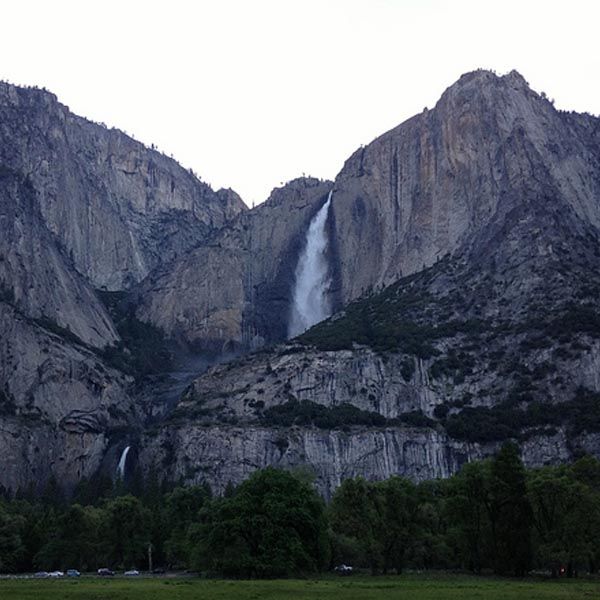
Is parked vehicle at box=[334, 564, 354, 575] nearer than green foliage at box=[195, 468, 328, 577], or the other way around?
green foliage at box=[195, 468, 328, 577]

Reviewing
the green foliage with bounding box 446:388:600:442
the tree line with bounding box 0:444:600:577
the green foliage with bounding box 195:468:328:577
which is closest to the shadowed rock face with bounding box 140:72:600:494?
the green foliage with bounding box 446:388:600:442

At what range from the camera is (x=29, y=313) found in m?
158

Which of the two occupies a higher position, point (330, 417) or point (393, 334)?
point (393, 334)

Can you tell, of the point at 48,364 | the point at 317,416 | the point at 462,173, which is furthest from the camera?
the point at 462,173

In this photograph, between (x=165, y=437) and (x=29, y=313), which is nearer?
(x=165, y=437)

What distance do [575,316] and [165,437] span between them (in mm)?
63160

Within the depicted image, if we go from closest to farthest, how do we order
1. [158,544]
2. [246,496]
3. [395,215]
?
[246,496], [158,544], [395,215]

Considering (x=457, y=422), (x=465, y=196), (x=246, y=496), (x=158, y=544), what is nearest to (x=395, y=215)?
(x=465, y=196)

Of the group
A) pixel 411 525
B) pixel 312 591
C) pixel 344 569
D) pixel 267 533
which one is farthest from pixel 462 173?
pixel 312 591

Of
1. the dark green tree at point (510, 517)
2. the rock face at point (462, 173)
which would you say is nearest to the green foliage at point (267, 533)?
the dark green tree at point (510, 517)

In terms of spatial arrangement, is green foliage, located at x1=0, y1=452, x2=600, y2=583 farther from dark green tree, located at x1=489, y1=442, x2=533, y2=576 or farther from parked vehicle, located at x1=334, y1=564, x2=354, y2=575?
parked vehicle, located at x1=334, y1=564, x2=354, y2=575

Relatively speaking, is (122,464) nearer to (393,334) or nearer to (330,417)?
(330,417)

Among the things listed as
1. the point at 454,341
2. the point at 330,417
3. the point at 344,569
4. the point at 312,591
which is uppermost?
the point at 454,341

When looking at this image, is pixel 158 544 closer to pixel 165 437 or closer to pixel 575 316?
pixel 165 437
